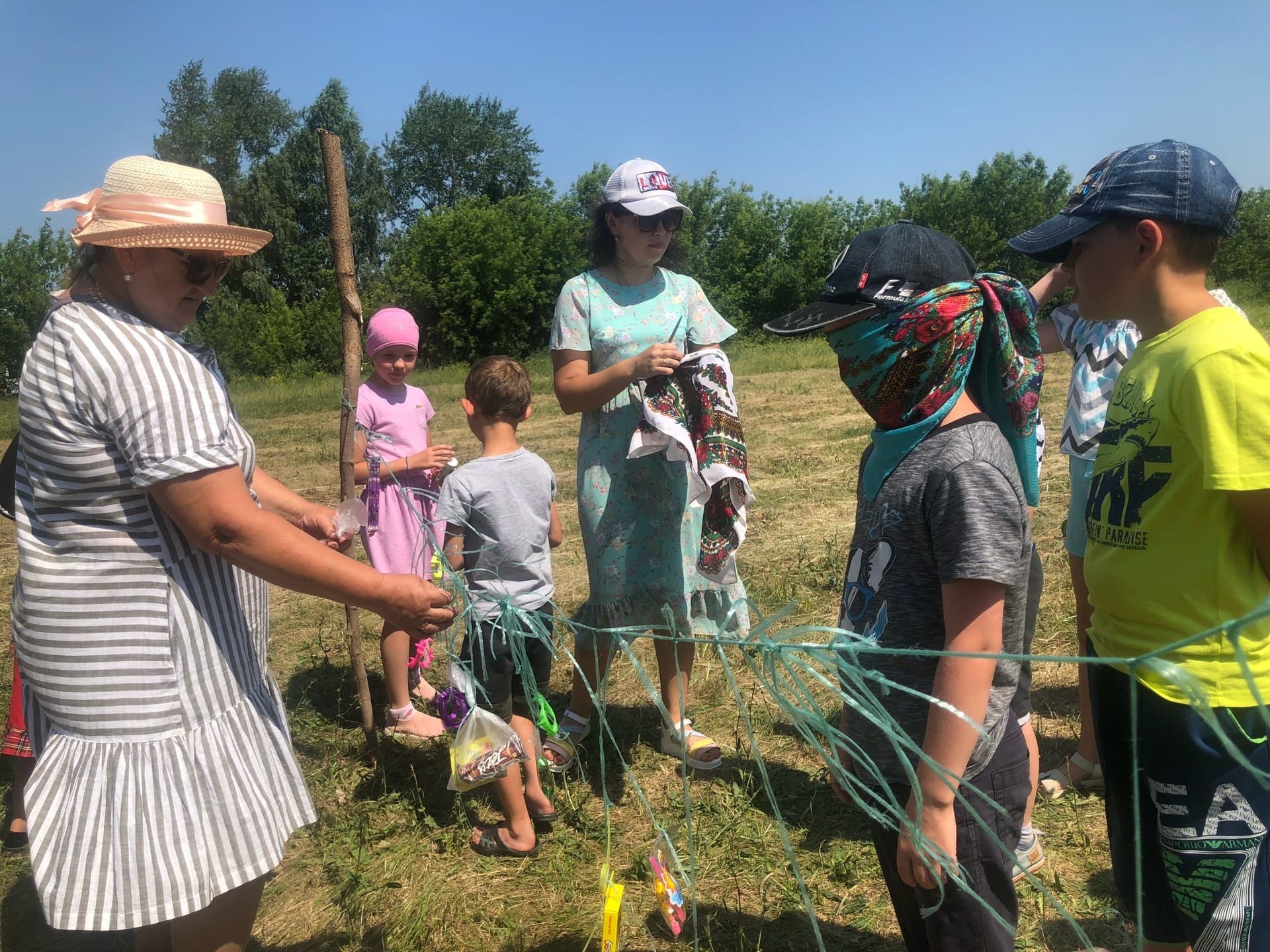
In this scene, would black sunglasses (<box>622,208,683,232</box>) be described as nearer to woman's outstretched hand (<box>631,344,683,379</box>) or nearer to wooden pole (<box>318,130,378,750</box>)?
woman's outstretched hand (<box>631,344,683,379</box>)

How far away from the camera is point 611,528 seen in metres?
3.09

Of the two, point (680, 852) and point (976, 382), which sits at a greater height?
point (976, 382)

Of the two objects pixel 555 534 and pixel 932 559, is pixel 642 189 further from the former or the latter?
pixel 932 559

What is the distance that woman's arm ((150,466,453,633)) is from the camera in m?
1.58

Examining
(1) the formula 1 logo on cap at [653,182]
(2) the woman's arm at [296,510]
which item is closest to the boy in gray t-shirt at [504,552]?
(2) the woman's arm at [296,510]

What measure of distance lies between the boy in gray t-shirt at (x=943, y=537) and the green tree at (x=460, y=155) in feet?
187

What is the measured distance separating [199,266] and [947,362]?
1.42 metres

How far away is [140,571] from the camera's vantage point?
1652 mm

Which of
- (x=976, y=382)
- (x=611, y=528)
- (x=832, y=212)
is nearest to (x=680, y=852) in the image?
(x=611, y=528)

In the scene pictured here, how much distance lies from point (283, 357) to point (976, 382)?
3806 cm

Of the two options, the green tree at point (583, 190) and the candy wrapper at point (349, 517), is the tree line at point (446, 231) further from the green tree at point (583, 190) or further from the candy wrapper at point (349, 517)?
the candy wrapper at point (349, 517)

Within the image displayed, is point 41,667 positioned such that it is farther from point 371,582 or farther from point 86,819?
point 371,582

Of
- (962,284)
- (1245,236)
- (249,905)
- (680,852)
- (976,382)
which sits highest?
(1245,236)

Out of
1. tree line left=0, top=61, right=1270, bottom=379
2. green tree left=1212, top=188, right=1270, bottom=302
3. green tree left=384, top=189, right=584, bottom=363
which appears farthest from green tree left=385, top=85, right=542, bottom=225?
green tree left=1212, top=188, right=1270, bottom=302
